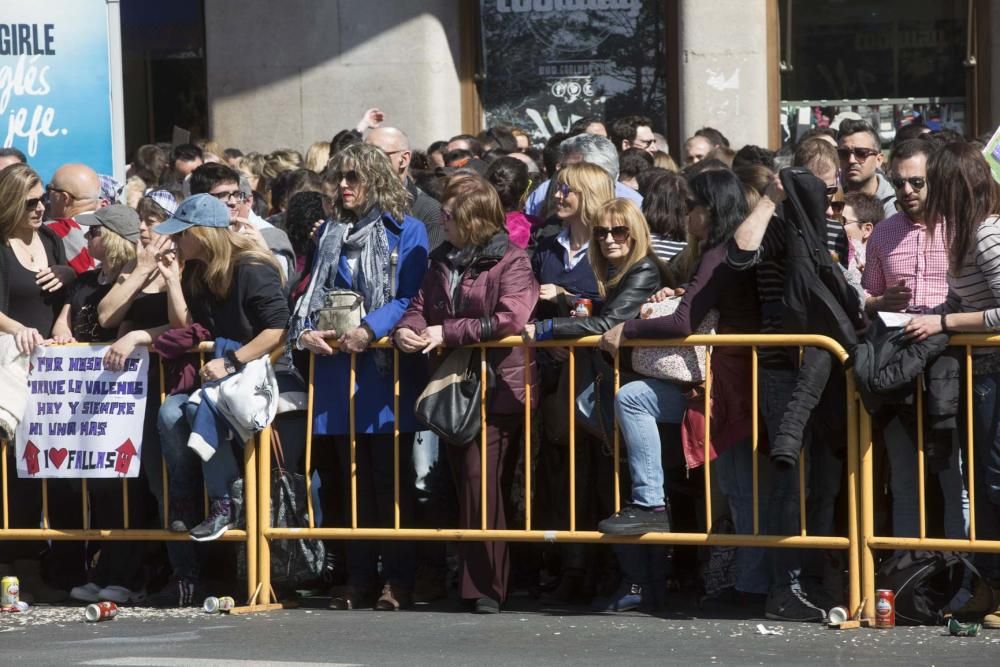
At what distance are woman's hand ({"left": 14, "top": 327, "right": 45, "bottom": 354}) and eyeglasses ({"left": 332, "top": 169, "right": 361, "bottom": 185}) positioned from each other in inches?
64.8

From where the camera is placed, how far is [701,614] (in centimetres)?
827

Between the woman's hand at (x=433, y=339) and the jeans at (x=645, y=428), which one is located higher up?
the woman's hand at (x=433, y=339)

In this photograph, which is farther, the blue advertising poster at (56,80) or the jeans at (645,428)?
the blue advertising poster at (56,80)

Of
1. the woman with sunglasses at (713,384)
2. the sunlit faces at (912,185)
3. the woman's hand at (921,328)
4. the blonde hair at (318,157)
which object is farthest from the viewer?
the blonde hair at (318,157)

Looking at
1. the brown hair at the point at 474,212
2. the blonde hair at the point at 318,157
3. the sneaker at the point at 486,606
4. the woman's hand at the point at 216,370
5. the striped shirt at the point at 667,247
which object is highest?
the blonde hair at the point at 318,157

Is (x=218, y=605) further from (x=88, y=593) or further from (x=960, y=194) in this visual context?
(x=960, y=194)

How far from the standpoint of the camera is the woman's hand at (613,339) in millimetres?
8094

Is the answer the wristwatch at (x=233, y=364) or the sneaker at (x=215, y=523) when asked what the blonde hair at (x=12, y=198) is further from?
the sneaker at (x=215, y=523)

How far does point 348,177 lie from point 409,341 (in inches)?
37.9

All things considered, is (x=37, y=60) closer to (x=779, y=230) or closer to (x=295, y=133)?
(x=779, y=230)

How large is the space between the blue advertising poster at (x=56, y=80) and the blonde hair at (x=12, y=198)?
50.2 inches

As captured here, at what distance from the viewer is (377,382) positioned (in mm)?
8570

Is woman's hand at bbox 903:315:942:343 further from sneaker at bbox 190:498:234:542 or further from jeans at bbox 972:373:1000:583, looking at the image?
sneaker at bbox 190:498:234:542

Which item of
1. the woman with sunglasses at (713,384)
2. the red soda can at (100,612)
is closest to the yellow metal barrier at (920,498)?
the woman with sunglasses at (713,384)
